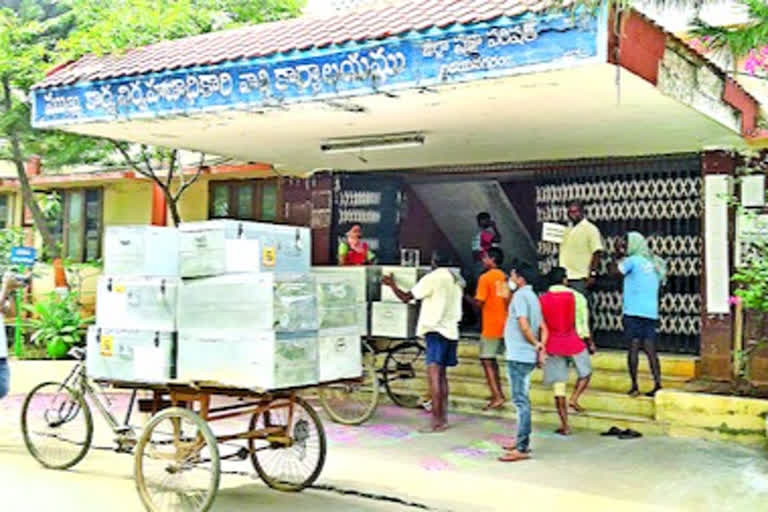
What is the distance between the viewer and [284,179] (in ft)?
45.2

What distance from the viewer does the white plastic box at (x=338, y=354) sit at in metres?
6.02

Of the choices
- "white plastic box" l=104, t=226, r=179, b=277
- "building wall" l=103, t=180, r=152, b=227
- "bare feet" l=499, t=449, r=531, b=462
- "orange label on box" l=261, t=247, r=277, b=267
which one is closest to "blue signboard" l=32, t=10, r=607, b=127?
"orange label on box" l=261, t=247, r=277, b=267

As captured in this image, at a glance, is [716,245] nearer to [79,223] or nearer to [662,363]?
[662,363]

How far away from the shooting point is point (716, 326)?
372 inches

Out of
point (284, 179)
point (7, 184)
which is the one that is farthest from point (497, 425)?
point (7, 184)

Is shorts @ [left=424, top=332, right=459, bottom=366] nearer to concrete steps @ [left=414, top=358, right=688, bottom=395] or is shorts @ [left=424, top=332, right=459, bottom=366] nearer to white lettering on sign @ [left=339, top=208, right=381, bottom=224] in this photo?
concrete steps @ [left=414, top=358, right=688, bottom=395]

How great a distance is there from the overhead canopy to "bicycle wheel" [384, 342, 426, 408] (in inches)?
94.8

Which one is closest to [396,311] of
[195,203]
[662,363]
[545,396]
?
[545,396]

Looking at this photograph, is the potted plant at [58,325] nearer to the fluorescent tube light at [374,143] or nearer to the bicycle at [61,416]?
the fluorescent tube light at [374,143]

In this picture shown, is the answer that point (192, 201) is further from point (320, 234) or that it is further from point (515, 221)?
point (515, 221)

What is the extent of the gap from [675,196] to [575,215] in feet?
4.12

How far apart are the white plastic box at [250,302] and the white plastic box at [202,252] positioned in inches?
3.0

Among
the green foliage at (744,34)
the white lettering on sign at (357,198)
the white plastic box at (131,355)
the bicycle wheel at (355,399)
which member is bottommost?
the bicycle wheel at (355,399)

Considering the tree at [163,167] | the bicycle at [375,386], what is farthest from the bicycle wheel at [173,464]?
the tree at [163,167]
